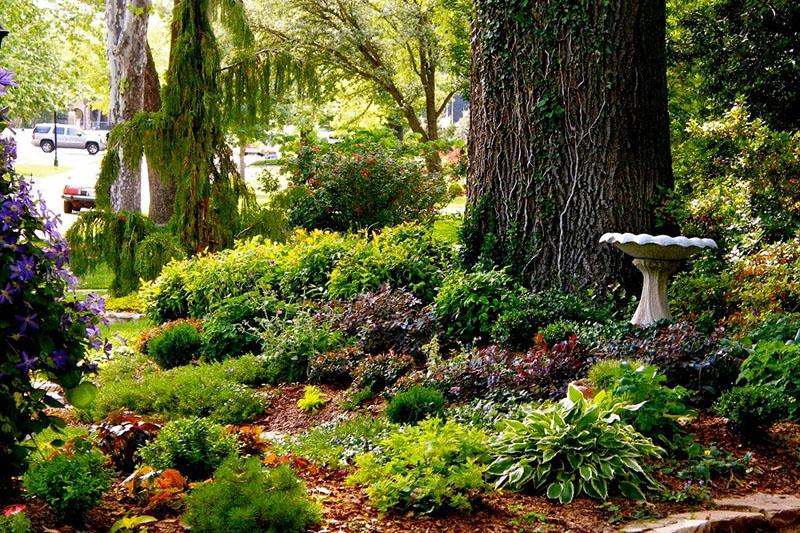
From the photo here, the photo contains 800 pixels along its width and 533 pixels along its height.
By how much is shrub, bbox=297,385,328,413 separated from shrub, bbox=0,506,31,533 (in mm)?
3288

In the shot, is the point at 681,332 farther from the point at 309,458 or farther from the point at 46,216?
the point at 46,216

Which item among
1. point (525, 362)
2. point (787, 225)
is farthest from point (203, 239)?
point (787, 225)

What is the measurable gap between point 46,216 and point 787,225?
20.7ft

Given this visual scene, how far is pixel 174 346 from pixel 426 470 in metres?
4.46

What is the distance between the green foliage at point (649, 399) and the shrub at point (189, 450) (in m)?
2.08

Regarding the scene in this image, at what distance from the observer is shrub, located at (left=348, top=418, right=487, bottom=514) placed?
3.83 metres

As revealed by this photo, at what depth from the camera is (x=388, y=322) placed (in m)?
7.17

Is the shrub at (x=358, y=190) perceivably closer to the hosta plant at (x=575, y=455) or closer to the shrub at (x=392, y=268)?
the shrub at (x=392, y=268)

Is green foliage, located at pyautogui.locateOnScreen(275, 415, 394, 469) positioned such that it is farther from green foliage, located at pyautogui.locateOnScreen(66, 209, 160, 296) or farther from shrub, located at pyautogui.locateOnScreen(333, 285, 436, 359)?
green foliage, located at pyautogui.locateOnScreen(66, 209, 160, 296)

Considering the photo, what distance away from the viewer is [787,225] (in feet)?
24.4

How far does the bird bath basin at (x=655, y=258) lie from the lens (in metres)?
6.68

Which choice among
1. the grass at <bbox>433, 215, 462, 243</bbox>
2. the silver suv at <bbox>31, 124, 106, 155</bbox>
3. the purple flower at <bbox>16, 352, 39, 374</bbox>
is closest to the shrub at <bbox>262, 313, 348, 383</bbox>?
the grass at <bbox>433, 215, 462, 243</bbox>

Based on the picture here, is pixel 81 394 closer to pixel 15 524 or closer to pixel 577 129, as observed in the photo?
pixel 15 524

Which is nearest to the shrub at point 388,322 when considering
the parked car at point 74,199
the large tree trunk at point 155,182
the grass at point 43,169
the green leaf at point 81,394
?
the green leaf at point 81,394
